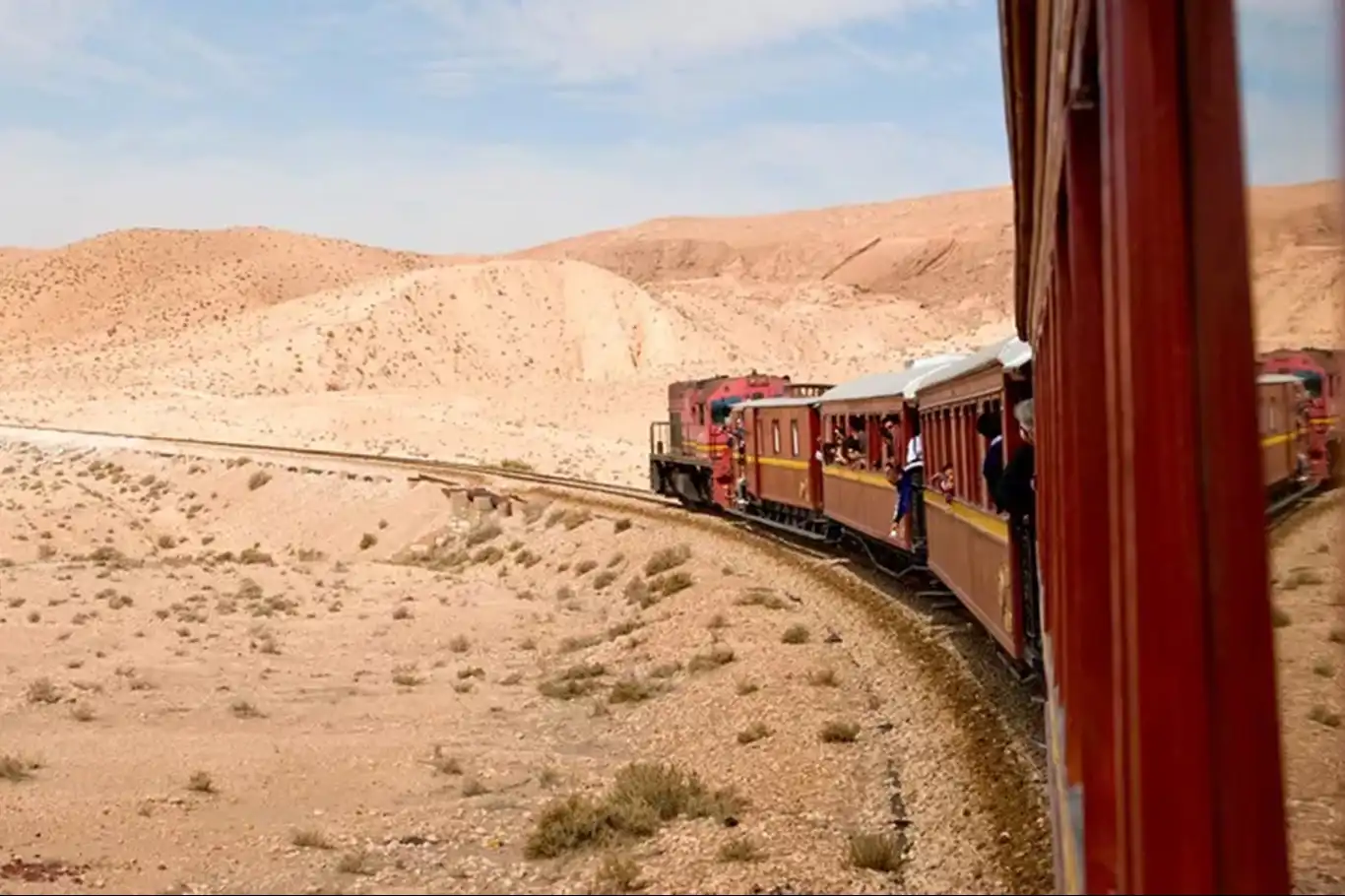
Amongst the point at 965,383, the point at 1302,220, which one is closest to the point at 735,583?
the point at 965,383

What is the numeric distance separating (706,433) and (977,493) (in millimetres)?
A: 22118

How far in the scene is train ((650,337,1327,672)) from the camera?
10875 mm

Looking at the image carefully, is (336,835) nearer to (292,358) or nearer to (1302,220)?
(1302,220)

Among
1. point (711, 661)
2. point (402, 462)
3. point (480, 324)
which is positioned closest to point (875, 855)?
point (711, 661)

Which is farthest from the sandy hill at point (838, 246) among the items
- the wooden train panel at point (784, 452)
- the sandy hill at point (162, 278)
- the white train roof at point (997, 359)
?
the white train roof at point (997, 359)

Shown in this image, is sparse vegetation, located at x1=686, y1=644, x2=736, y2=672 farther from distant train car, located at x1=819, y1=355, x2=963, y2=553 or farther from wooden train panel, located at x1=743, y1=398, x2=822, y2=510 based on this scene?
wooden train panel, located at x1=743, y1=398, x2=822, y2=510

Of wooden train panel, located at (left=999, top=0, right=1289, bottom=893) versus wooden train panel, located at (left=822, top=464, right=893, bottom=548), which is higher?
wooden train panel, located at (left=999, top=0, right=1289, bottom=893)

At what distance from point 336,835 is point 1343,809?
7.58 m

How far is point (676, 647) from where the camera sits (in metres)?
20.4

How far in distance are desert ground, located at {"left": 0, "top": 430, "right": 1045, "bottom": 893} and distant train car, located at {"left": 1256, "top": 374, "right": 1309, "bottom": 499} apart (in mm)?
5042

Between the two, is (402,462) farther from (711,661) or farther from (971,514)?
(971,514)

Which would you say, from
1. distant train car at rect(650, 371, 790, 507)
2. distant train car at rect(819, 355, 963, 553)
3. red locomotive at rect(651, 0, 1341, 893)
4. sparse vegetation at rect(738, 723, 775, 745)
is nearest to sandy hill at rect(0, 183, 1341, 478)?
distant train car at rect(650, 371, 790, 507)

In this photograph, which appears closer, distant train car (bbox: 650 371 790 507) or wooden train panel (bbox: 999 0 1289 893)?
wooden train panel (bbox: 999 0 1289 893)

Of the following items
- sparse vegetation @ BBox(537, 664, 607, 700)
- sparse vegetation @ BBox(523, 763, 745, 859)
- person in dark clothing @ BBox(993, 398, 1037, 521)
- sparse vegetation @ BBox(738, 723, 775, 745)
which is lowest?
sparse vegetation @ BBox(537, 664, 607, 700)
